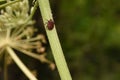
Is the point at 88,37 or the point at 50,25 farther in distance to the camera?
the point at 88,37

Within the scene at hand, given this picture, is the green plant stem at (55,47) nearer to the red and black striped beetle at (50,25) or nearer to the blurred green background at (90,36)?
the red and black striped beetle at (50,25)

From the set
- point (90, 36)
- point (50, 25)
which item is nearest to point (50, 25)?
point (50, 25)

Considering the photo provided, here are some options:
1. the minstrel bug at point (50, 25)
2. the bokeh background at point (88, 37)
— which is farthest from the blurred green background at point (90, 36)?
the minstrel bug at point (50, 25)

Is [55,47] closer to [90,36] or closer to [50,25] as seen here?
[50,25]

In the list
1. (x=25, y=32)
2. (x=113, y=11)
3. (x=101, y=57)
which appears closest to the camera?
(x=25, y=32)

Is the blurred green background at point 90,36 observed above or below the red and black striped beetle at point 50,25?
below

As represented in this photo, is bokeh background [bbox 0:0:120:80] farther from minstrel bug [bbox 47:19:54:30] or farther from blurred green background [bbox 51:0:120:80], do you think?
minstrel bug [bbox 47:19:54:30]

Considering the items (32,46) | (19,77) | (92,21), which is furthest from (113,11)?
(32,46)

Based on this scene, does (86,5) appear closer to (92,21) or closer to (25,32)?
(92,21)
